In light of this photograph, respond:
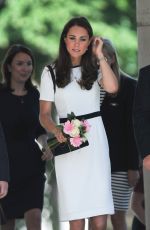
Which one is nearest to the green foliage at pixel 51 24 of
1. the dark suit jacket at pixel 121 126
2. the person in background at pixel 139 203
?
the dark suit jacket at pixel 121 126

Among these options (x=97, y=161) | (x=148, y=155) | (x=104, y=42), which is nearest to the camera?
(x=148, y=155)

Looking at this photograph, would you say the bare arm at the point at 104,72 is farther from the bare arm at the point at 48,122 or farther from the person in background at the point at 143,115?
the person in background at the point at 143,115

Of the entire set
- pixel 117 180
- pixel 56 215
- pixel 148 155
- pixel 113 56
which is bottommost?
pixel 56 215

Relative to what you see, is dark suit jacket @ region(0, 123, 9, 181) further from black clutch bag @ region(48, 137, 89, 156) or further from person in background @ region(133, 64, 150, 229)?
person in background @ region(133, 64, 150, 229)

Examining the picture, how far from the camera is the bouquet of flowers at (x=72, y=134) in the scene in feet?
21.6

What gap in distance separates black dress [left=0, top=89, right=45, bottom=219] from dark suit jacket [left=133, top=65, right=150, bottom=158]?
2.44 m

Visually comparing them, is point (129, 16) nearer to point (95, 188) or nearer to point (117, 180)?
point (117, 180)

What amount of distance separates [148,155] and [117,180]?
2180 mm

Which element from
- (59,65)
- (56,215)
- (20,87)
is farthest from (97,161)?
(56,215)

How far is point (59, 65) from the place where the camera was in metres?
6.87

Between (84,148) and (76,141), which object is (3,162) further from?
(84,148)

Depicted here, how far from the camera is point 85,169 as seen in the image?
22.3ft

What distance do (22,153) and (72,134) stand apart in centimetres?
153

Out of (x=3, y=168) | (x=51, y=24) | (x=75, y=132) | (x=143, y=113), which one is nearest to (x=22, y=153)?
(x=75, y=132)
